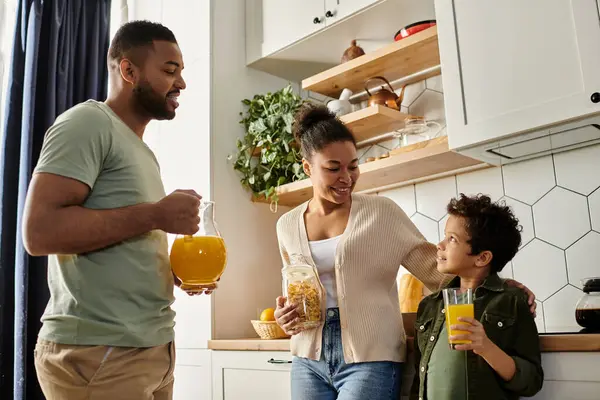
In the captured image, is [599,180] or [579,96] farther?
[599,180]

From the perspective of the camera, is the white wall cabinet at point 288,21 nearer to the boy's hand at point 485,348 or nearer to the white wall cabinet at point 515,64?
the white wall cabinet at point 515,64

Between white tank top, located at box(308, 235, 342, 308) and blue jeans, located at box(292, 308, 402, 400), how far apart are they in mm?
45

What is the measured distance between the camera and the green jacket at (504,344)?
1.28 metres

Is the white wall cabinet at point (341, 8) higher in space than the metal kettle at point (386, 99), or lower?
higher

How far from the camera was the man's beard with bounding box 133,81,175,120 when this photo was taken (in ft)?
4.42

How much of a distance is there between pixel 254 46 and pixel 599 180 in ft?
5.12

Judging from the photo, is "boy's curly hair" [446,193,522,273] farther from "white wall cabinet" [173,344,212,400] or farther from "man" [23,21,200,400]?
"white wall cabinet" [173,344,212,400]

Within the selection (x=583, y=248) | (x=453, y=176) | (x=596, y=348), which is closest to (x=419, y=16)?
(x=453, y=176)

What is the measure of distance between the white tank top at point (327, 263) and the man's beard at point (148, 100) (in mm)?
555

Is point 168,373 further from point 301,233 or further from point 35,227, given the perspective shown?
point 301,233

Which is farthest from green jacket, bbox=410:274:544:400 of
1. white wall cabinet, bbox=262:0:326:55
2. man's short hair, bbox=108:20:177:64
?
white wall cabinet, bbox=262:0:326:55

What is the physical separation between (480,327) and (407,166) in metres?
1.01

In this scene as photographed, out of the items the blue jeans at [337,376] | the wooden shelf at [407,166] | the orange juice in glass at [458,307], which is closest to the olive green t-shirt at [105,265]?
the blue jeans at [337,376]

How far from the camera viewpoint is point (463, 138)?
1.84m
